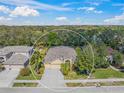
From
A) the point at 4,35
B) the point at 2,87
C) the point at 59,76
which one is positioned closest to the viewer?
the point at 2,87

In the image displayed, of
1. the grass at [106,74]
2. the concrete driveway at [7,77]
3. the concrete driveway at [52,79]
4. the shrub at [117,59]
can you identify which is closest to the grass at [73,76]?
the concrete driveway at [52,79]

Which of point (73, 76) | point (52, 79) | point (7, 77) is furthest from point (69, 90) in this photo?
point (7, 77)

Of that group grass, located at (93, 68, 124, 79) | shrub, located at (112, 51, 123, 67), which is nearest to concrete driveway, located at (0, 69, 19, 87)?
grass, located at (93, 68, 124, 79)

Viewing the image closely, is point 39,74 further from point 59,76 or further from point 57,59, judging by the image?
point 57,59

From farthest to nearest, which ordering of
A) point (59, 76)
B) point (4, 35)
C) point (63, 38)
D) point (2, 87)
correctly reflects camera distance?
point (4, 35) < point (63, 38) < point (59, 76) < point (2, 87)

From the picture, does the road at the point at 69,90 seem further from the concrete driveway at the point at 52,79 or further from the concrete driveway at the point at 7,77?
the concrete driveway at the point at 7,77

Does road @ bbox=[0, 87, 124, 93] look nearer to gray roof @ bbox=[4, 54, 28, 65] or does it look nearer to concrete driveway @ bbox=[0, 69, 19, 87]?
concrete driveway @ bbox=[0, 69, 19, 87]

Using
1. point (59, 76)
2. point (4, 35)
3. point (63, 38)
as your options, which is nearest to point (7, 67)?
point (59, 76)
